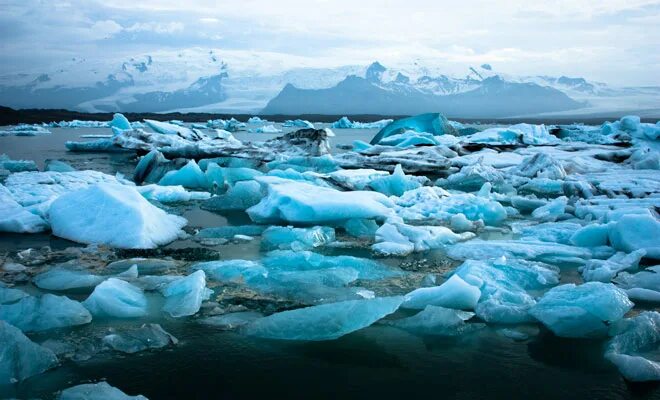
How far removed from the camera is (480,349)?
2322 millimetres

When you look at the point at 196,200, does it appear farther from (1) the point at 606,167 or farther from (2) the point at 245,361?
(1) the point at 606,167

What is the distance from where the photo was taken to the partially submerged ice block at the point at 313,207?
4836 millimetres

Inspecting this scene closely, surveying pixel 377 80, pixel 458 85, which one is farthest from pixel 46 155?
pixel 458 85

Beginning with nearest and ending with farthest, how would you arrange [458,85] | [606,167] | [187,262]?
1. [187,262]
2. [606,167]
3. [458,85]

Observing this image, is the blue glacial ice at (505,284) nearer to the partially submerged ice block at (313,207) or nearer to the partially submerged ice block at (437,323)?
the partially submerged ice block at (437,323)

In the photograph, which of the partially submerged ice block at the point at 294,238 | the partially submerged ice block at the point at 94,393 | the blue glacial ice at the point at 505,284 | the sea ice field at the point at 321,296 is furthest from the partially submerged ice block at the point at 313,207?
the partially submerged ice block at the point at 94,393

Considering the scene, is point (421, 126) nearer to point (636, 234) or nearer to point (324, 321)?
point (636, 234)

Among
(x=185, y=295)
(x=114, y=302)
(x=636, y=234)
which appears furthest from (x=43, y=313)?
(x=636, y=234)

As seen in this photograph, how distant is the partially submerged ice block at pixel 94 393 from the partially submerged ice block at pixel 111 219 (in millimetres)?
2274

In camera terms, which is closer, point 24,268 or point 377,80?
point 24,268

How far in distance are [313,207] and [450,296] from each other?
2.30 meters

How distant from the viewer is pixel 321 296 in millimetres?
2896

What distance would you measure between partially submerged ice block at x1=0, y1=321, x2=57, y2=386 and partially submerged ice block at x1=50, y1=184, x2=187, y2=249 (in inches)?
76.9

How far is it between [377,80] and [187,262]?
124481 millimetres
